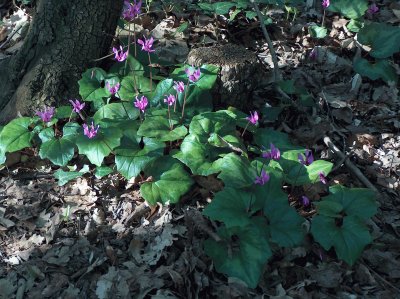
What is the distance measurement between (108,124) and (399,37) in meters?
2.49

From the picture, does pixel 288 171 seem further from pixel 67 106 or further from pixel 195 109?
pixel 67 106

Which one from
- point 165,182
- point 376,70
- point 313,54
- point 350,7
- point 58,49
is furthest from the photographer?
point 350,7

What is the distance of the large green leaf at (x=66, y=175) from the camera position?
340cm

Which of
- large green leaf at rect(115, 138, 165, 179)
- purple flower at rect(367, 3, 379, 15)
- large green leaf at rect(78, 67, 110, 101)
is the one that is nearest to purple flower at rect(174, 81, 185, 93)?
large green leaf at rect(115, 138, 165, 179)

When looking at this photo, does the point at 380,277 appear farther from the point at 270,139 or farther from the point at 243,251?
the point at 270,139

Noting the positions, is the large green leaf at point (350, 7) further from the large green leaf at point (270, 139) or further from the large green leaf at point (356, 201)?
the large green leaf at point (356, 201)

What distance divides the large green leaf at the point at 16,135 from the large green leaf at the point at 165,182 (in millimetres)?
819

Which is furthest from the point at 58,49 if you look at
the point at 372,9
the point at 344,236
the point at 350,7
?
the point at 372,9

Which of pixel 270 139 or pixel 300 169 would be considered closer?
pixel 300 169

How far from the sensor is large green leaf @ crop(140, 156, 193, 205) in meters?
3.22

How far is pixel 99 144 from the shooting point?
3355 millimetres

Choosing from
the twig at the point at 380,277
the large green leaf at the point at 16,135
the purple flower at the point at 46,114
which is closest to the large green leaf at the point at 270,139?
the twig at the point at 380,277

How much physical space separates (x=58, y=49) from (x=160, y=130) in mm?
990

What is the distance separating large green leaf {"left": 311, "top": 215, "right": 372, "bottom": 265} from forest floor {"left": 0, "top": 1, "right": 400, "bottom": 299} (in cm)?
17
